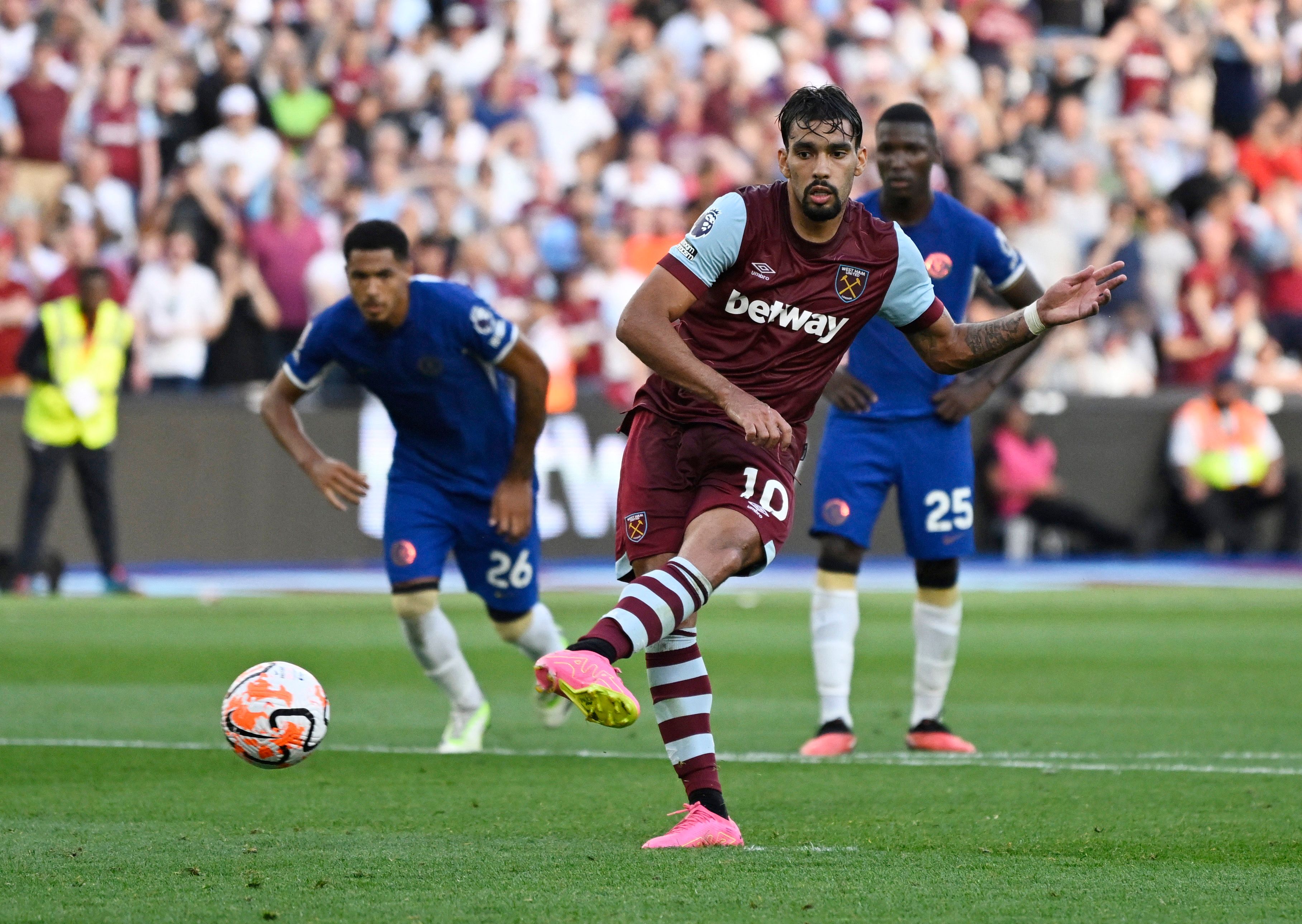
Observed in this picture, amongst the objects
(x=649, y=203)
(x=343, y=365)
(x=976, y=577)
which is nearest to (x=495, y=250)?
(x=649, y=203)

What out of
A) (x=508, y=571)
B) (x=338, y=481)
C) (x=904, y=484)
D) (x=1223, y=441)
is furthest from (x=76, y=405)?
(x=1223, y=441)

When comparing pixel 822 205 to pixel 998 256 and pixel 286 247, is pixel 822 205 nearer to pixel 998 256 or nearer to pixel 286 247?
pixel 998 256

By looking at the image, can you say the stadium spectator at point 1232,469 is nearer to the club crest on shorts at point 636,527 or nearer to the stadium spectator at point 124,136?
the stadium spectator at point 124,136

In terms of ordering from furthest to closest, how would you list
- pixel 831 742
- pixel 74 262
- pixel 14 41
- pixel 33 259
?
pixel 14 41 → pixel 33 259 → pixel 74 262 → pixel 831 742

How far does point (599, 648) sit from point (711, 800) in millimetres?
902

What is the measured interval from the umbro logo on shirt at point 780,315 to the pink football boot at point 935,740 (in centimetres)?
294

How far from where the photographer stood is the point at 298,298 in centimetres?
1831

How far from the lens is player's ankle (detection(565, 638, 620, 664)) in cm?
528

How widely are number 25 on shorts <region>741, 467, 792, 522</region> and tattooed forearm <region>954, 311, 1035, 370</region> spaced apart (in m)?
0.82

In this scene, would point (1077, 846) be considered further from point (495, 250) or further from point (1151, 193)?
point (1151, 193)

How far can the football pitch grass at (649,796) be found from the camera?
4.98 metres

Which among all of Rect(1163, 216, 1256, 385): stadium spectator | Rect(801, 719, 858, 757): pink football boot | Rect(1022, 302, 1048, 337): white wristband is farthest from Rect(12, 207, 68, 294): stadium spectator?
Rect(1022, 302, 1048, 337): white wristband

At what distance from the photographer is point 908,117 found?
28.2 ft

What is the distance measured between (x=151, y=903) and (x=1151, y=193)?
19.3 metres
